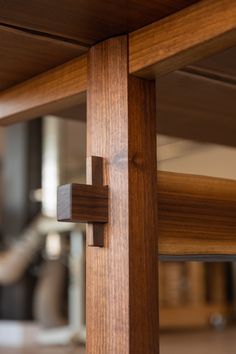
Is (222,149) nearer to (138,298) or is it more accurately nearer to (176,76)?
(176,76)

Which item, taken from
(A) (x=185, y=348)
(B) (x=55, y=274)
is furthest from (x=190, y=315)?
(A) (x=185, y=348)

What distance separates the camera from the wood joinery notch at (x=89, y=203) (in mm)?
616

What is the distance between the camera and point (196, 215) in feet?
2.30

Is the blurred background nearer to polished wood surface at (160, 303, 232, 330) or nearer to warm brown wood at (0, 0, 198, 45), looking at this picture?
polished wood surface at (160, 303, 232, 330)

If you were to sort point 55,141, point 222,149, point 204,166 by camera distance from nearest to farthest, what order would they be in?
point 204,166, point 222,149, point 55,141

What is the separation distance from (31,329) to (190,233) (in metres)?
3.12

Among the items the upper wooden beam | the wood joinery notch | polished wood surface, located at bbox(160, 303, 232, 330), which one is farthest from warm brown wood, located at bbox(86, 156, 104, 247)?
polished wood surface, located at bbox(160, 303, 232, 330)

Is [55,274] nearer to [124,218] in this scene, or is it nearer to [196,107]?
[196,107]

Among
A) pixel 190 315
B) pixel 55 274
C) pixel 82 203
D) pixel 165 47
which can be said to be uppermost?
Answer: pixel 165 47

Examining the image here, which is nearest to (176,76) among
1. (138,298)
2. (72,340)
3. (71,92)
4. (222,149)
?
(71,92)

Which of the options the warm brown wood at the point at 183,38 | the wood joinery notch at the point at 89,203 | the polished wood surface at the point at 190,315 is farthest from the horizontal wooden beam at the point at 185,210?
the polished wood surface at the point at 190,315

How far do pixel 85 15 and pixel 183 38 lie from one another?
0.10 m

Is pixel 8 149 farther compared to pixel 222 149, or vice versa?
pixel 8 149

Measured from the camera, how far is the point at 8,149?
4297mm
